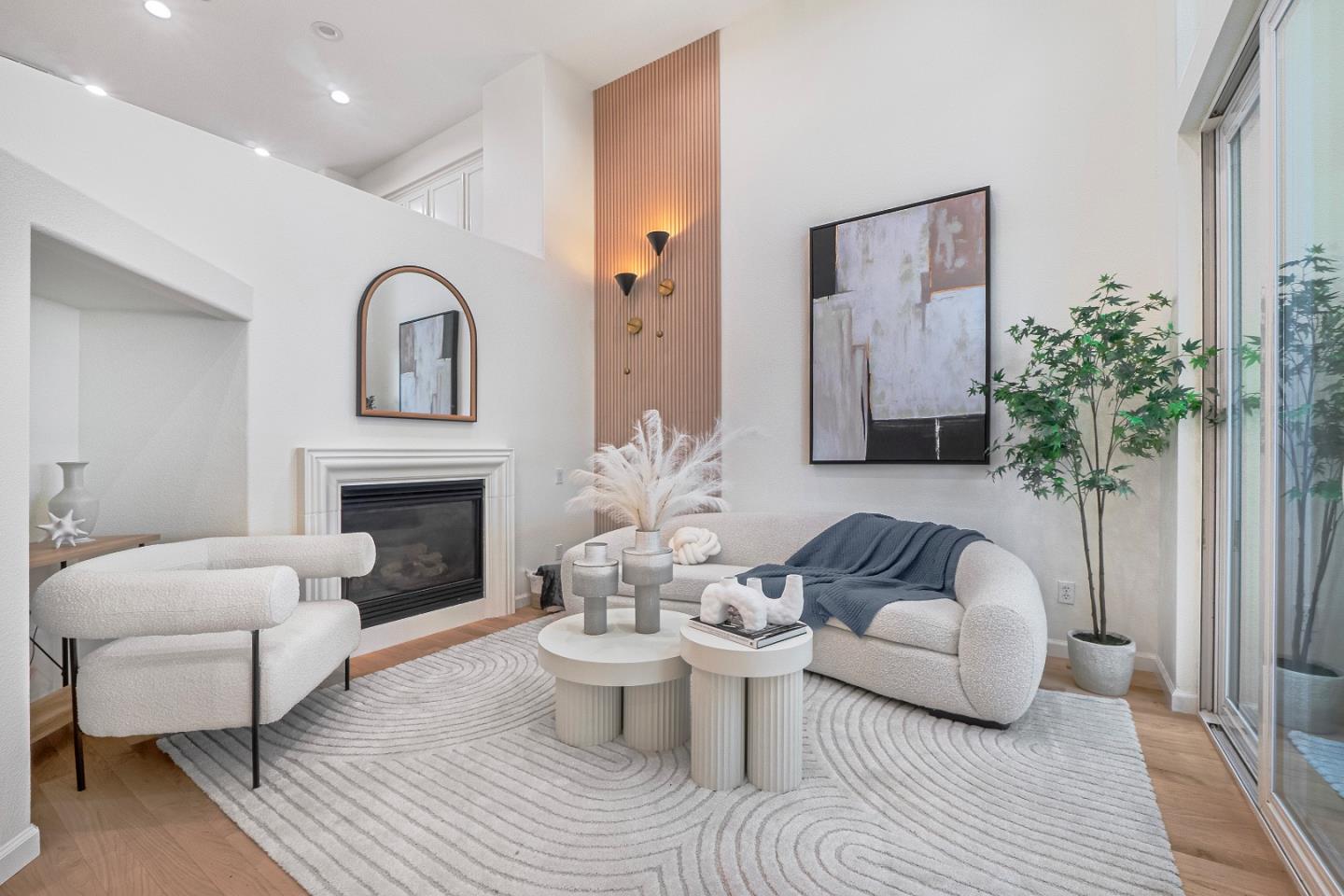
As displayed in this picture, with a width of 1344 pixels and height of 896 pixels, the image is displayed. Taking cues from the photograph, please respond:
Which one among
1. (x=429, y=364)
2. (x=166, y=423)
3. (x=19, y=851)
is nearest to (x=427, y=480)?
(x=429, y=364)

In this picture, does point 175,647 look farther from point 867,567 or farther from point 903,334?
point 903,334

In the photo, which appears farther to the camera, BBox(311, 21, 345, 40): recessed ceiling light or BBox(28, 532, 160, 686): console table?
BBox(311, 21, 345, 40): recessed ceiling light

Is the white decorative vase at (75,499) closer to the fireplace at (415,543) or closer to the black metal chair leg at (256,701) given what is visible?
the fireplace at (415,543)

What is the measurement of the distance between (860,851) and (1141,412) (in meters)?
1.94

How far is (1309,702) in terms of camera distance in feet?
4.57

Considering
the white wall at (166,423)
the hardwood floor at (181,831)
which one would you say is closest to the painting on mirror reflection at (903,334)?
the hardwood floor at (181,831)

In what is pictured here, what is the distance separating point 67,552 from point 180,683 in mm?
820

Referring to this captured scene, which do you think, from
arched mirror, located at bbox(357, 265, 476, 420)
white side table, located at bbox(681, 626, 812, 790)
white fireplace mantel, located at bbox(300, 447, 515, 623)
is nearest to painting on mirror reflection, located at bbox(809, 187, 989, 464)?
white side table, located at bbox(681, 626, 812, 790)

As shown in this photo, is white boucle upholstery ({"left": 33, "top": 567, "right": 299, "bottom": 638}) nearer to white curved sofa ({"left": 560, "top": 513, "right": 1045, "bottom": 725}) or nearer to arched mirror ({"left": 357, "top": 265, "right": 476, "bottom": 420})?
arched mirror ({"left": 357, "top": 265, "right": 476, "bottom": 420})

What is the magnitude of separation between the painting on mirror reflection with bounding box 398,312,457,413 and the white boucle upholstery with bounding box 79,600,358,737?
1.70 m

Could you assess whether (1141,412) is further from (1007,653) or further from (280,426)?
(280,426)

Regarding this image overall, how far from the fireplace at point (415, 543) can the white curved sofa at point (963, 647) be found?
7.06 feet

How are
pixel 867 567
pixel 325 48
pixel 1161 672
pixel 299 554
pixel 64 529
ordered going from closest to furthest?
pixel 64 529
pixel 299 554
pixel 1161 672
pixel 867 567
pixel 325 48

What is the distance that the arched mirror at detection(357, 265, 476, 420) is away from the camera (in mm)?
3168
